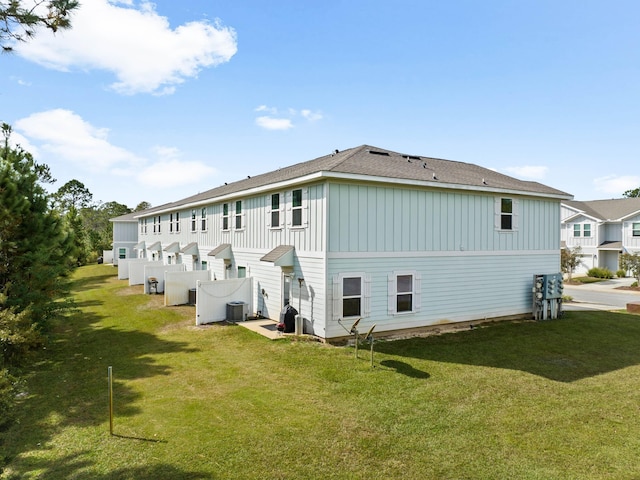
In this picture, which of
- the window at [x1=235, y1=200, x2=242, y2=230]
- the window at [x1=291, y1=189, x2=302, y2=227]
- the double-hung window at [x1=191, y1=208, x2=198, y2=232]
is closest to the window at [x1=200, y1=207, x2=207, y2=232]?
the double-hung window at [x1=191, y1=208, x2=198, y2=232]

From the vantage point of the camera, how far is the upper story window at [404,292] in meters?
11.9

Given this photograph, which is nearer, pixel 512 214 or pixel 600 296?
pixel 512 214

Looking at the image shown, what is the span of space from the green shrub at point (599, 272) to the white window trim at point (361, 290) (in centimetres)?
3190

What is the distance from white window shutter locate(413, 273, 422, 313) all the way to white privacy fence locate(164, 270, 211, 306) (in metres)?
10.7

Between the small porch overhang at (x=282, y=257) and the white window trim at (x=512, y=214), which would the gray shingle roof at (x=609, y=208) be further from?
the small porch overhang at (x=282, y=257)

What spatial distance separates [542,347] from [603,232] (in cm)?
3237

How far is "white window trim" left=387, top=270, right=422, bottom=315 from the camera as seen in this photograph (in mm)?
11867

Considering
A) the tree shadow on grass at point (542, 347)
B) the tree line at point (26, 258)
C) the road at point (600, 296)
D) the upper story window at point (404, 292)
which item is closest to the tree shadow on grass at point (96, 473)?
the tree line at point (26, 258)

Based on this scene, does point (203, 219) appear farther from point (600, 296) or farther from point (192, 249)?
point (600, 296)

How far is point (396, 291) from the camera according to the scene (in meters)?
12.0

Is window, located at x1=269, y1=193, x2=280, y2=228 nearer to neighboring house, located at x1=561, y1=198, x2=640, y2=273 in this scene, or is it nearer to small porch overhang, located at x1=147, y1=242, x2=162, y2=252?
small porch overhang, located at x1=147, y1=242, x2=162, y2=252

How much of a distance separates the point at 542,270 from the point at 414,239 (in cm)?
709

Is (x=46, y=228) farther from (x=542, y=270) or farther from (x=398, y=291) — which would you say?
(x=542, y=270)

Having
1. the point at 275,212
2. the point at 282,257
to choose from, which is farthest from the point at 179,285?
the point at 282,257
